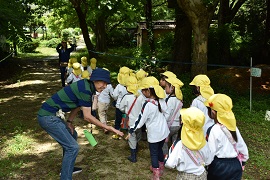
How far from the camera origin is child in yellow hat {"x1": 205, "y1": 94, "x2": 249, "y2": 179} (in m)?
2.94

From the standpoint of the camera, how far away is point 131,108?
4.85 metres

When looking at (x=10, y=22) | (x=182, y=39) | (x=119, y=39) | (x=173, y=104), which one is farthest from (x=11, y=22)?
(x=119, y=39)

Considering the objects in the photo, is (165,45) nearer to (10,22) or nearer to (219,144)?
(10,22)

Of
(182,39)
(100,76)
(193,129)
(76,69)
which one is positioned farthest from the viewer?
(182,39)

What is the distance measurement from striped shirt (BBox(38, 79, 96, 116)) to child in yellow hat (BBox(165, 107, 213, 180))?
1266 millimetres

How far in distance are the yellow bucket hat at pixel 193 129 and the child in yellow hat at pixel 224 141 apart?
20 centimetres

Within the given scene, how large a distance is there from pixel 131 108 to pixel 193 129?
7.01 feet

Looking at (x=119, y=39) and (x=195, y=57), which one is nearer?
(x=195, y=57)

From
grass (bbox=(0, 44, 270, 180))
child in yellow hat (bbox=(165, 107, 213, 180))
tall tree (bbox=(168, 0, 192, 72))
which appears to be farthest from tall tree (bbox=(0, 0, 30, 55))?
child in yellow hat (bbox=(165, 107, 213, 180))

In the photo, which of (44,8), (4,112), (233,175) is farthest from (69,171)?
(44,8)

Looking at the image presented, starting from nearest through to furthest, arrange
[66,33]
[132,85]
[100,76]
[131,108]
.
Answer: [100,76]
[131,108]
[132,85]
[66,33]

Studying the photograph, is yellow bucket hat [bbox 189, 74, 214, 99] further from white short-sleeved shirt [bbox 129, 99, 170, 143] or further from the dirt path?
the dirt path

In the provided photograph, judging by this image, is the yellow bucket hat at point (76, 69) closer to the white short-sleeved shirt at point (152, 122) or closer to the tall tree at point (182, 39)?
the white short-sleeved shirt at point (152, 122)

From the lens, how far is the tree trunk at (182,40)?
10604 mm
